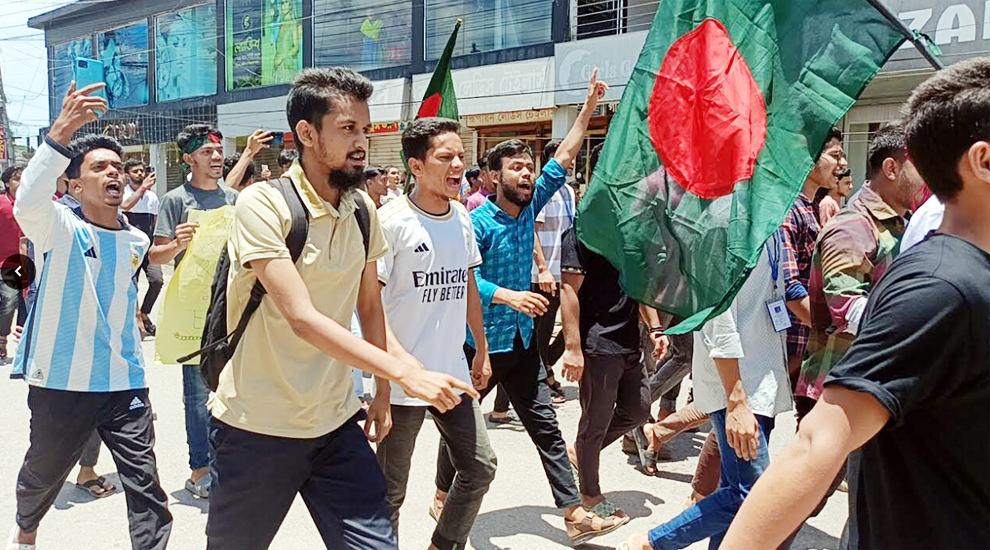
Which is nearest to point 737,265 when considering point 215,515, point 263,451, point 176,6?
point 263,451

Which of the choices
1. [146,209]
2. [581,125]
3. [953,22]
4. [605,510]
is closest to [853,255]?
[581,125]

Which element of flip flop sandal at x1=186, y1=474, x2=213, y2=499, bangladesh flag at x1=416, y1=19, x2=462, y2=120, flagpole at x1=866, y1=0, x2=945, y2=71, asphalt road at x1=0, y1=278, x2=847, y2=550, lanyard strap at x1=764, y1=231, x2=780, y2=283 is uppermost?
bangladesh flag at x1=416, y1=19, x2=462, y2=120

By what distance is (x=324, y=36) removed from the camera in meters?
24.9

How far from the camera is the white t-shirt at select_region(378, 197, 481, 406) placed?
12.0 feet

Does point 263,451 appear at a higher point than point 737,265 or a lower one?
lower

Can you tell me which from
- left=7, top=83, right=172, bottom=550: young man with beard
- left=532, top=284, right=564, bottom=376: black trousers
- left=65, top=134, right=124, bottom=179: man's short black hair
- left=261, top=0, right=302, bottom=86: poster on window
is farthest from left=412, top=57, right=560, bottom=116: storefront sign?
left=7, top=83, right=172, bottom=550: young man with beard

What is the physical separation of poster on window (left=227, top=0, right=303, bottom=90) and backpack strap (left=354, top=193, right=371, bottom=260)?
939 inches

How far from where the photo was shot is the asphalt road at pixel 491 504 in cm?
436

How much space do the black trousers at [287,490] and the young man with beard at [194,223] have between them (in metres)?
1.95

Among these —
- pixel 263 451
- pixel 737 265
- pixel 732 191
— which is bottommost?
pixel 263 451

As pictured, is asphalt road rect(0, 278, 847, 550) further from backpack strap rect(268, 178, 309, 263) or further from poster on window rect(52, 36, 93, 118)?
poster on window rect(52, 36, 93, 118)

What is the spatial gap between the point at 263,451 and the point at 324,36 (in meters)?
23.8

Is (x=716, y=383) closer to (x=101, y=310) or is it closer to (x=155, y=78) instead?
(x=101, y=310)

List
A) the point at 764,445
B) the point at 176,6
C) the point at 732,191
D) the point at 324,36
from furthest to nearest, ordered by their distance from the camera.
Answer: the point at 176,6, the point at 324,36, the point at 764,445, the point at 732,191
